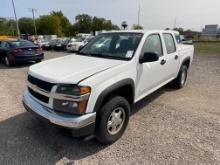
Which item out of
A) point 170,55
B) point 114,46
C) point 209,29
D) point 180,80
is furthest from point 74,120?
point 209,29

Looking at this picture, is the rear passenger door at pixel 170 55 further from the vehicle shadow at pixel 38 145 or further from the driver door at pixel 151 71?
the vehicle shadow at pixel 38 145

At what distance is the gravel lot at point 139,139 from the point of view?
2.93 metres

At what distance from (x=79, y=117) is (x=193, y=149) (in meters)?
1.84

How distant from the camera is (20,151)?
3111 millimetres

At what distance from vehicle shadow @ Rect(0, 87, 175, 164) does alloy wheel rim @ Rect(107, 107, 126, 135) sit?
298 mm

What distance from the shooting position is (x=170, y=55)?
190 inches

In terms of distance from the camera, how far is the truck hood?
9.07 feet

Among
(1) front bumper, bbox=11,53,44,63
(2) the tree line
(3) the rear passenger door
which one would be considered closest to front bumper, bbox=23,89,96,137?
(3) the rear passenger door

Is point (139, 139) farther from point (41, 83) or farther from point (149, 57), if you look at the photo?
point (41, 83)

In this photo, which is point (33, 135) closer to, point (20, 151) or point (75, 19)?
point (20, 151)

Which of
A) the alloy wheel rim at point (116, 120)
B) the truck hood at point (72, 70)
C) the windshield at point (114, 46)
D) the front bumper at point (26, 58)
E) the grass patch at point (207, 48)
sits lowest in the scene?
the grass patch at point (207, 48)

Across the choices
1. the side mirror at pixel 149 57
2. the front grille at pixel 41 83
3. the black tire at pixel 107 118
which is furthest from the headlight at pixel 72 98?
the side mirror at pixel 149 57

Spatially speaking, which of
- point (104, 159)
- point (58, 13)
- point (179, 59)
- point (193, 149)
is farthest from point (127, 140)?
point (58, 13)

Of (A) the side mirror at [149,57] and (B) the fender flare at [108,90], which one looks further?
(A) the side mirror at [149,57]
